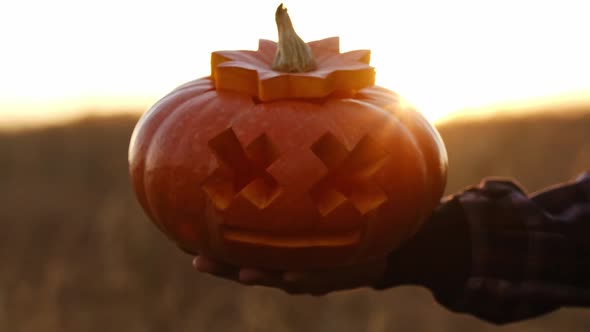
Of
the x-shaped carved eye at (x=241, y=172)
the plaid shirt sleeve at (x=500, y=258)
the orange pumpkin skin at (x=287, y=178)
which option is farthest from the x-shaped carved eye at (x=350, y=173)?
the plaid shirt sleeve at (x=500, y=258)

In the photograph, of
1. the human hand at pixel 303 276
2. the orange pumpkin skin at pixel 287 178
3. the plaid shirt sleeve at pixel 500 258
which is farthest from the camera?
the plaid shirt sleeve at pixel 500 258

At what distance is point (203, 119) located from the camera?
5.56 feet

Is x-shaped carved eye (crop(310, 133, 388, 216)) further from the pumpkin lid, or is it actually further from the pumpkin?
the pumpkin lid

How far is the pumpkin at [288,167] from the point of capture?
1.62 meters

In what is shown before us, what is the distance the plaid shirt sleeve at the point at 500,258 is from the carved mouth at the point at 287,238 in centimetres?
32

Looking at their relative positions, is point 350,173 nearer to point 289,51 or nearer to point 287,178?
point 287,178

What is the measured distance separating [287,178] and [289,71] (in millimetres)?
319

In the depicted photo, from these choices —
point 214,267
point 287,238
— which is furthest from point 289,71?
point 214,267

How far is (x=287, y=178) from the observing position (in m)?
1.60

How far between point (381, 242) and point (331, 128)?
0.32m

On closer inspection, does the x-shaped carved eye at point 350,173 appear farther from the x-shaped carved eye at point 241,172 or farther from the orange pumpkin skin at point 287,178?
the x-shaped carved eye at point 241,172

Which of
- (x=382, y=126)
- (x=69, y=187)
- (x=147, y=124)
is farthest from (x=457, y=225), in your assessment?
(x=69, y=187)

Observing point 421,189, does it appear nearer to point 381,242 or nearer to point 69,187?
point 381,242

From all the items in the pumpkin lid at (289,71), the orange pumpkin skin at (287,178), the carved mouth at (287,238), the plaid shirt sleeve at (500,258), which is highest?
the pumpkin lid at (289,71)
